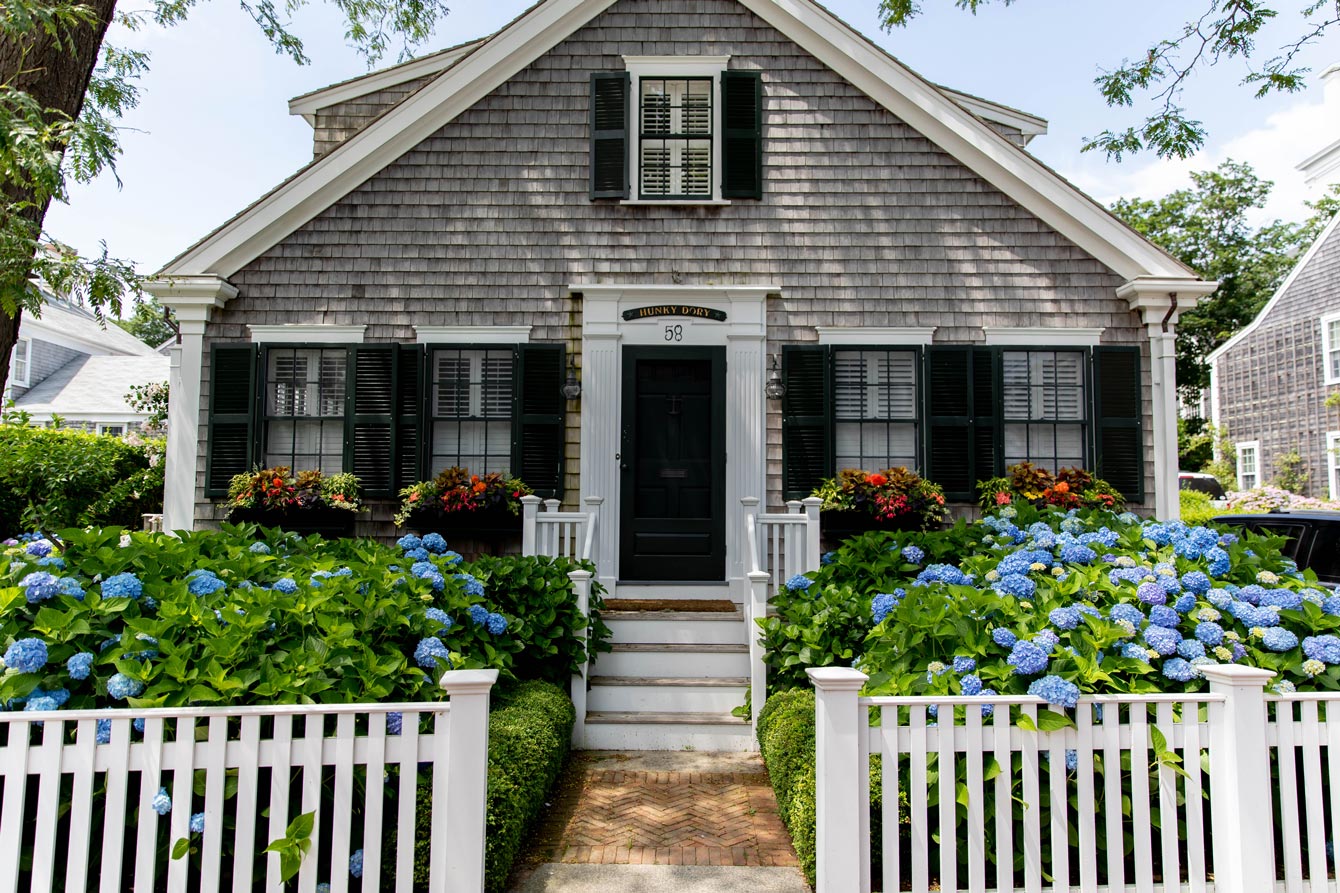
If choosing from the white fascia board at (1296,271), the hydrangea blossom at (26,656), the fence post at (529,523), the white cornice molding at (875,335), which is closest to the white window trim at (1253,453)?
the white fascia board at (1296,271)

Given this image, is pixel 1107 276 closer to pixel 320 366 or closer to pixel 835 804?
pixel 835 804

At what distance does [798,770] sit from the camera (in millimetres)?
3451

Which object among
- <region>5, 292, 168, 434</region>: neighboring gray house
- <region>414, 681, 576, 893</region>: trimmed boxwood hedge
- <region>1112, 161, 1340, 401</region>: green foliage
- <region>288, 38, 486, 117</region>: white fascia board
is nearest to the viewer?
<region>414, 681, 576, 893</region>: trimmed boxwood hedge

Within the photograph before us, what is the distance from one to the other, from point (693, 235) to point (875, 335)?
183 cm

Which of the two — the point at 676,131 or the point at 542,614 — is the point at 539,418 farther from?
the point at 676,131

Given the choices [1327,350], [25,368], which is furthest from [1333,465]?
[25,368]

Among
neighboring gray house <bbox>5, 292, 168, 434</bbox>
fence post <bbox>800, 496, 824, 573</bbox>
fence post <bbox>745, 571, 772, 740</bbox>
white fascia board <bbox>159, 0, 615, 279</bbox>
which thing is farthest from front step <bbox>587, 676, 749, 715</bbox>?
neighboring gray house <bbox>5, 292, 168, 434</bbox>

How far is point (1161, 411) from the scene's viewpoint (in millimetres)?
6941

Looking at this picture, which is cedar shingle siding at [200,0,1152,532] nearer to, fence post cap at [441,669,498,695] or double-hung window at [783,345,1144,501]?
double-hung window at [783,345,1144,501]

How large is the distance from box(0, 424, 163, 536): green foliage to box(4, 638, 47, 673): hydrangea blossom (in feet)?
33.1

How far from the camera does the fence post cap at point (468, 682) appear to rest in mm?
2500

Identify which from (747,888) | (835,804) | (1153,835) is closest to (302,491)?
(747,888)

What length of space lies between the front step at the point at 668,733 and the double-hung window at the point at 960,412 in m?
2.41

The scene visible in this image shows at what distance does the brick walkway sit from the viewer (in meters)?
3.40
